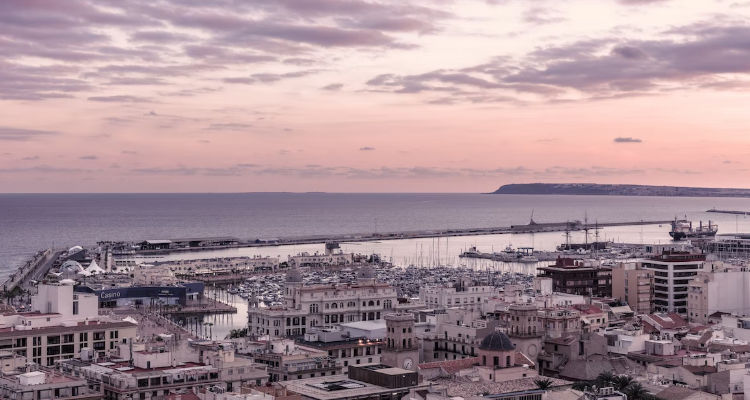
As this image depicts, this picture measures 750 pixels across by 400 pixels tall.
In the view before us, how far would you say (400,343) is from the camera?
58.1 metres

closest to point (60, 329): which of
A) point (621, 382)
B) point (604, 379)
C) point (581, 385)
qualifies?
point (581, 385)

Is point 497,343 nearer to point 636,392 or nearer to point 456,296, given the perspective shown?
point 636,392

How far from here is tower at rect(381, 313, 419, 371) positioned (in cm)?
5772

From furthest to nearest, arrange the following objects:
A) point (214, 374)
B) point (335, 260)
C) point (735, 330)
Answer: point (335, 260)
point (735, 330)
point (214, 374)

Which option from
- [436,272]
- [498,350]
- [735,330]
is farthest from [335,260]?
[498,350]

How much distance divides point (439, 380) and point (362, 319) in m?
27.4

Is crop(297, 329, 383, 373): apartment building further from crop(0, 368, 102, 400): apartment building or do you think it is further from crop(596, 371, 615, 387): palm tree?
crop(0, 368, 102, 400): apartment building

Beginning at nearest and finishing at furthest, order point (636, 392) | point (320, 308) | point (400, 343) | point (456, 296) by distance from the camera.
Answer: point (636, 392) → point (400, 343) → point (320, 308) → point (456, 296)

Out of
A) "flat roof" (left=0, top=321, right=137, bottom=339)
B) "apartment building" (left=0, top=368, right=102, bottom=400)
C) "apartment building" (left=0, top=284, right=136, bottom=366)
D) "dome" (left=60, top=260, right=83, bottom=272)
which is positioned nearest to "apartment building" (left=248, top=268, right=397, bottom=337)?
"apartment building" (left=0, top=284, right=136, bottom=366)

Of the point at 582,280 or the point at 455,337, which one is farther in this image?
the point at 582,280

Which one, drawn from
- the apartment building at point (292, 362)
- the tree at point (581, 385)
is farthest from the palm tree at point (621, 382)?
the apartment building at point (292, 362)

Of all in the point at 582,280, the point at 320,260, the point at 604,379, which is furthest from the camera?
the point at 320,260

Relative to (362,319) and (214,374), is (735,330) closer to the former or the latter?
(362,319)

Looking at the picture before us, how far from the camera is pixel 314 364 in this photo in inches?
2169
